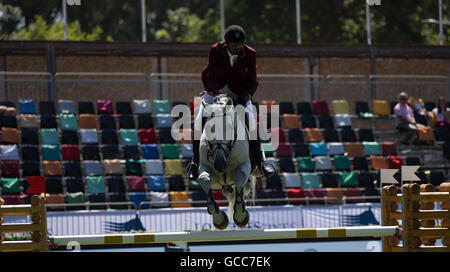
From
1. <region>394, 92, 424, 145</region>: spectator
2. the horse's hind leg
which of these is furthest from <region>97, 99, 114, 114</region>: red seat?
the horse's hind leg

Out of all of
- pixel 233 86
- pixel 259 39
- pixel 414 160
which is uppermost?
pixel 259 39

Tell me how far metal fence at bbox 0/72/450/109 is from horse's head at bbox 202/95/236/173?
473 inches

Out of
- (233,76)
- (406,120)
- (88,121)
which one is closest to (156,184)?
(88,121)

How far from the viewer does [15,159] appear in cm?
2008

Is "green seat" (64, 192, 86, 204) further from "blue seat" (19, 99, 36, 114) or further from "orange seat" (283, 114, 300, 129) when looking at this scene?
"orange seat" (283, 114, 300, 129)

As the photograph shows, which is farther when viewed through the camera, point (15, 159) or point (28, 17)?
Answer: point (28, 17)

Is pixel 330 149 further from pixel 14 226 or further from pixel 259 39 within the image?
pixel 259 39

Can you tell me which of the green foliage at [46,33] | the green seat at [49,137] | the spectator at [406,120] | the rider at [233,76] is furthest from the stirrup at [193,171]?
the green foliage at [46,33]

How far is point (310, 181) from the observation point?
21.2 m

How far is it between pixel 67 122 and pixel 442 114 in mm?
10682

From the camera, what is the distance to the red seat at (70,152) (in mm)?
20375

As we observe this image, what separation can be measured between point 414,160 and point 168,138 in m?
6.60

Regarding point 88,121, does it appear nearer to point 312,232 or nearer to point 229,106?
point 229,106
